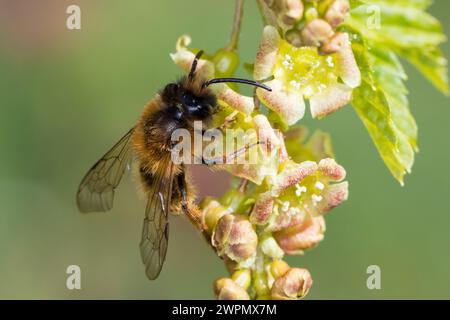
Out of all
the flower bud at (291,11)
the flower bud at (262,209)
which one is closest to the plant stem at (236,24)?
the flower bud at (291,11)

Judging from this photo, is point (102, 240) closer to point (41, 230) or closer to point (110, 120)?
point (41, 230)

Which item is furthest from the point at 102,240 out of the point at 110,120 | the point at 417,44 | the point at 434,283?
the point at 417,44

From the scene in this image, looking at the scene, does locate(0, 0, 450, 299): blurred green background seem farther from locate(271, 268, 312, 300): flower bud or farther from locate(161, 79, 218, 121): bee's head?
locate(271, 268, 312, 300): flower bud

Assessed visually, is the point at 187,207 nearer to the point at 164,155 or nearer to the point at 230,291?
the point at 164,155

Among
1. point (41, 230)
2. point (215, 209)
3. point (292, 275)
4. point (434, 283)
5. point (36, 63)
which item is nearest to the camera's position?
point (292, 275)

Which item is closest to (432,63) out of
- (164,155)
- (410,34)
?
(410,34)

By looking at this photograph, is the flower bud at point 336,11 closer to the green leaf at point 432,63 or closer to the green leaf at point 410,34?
the green leaf at point 410,34
